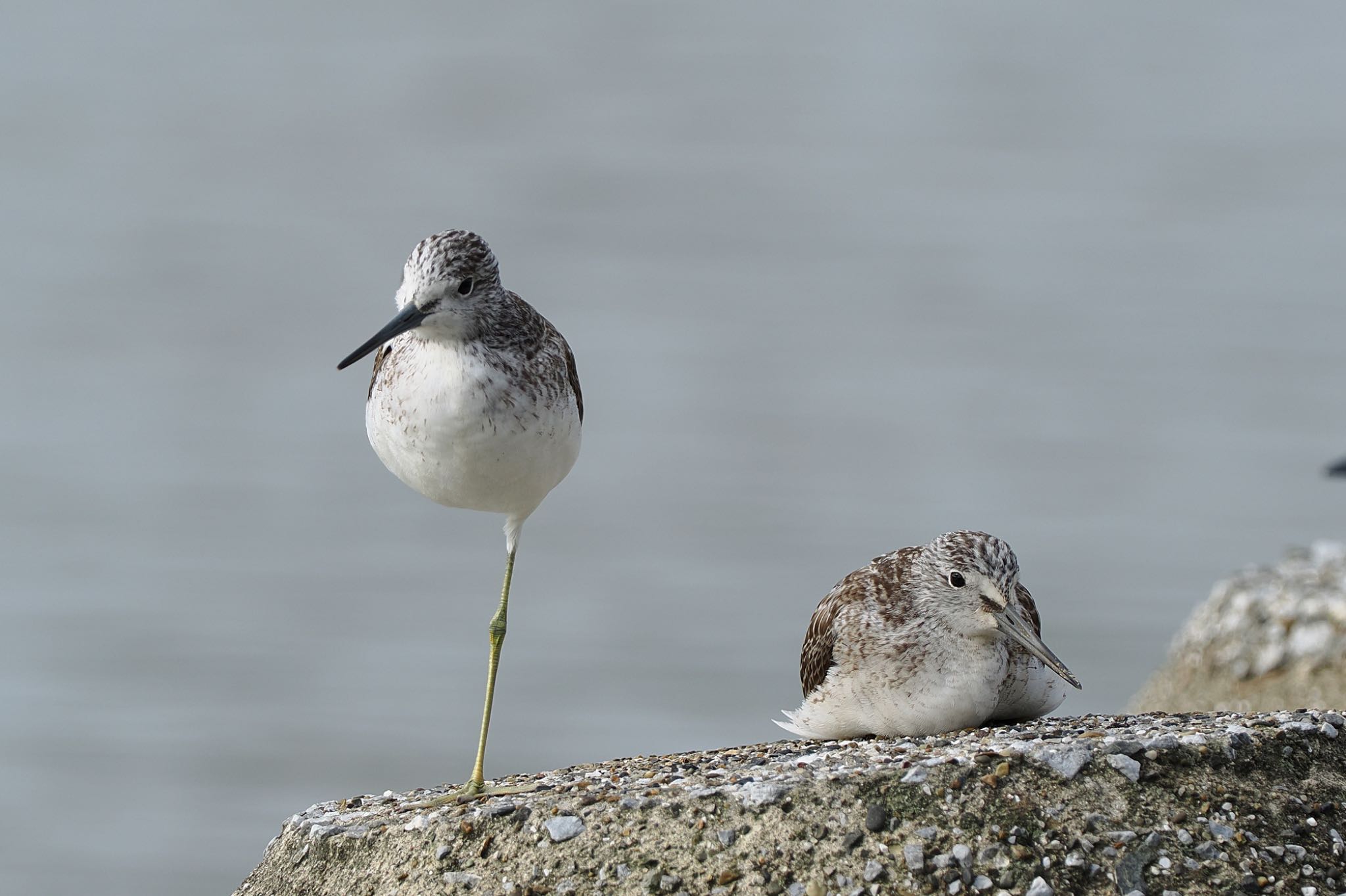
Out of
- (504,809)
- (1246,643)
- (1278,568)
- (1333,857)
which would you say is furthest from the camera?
(1278,568)

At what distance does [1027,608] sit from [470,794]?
2955 mm

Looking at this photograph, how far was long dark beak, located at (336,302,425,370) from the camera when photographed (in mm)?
7598

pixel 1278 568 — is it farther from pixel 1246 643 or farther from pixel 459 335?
pixel 459 335

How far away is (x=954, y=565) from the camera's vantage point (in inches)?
344

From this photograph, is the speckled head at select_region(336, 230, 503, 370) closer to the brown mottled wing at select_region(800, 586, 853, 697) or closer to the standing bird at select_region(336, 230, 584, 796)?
the standing bird at select_region(336, 230, 584, 796)

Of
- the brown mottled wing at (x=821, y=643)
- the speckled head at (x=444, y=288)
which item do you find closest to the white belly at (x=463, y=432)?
the speckled head at (x=444, y=288)

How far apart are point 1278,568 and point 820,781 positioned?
7380 millimetres

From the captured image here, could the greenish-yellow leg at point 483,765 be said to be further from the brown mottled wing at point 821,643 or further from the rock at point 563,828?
the brown mottled wing at point 821,643

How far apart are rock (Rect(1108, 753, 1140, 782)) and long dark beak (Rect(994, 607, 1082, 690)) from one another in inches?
35.8

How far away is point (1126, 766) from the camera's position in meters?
7.38

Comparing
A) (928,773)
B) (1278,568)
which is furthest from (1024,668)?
(1278,568)

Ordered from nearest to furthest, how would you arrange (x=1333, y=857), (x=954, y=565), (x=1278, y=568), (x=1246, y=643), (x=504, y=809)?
(x=1333, y=857) < (x=504, y=809) < (x=954, y=565) < (x=1246, y=643) < (x=1278, y=568)

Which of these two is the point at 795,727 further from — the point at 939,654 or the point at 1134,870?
the point at 1134,870

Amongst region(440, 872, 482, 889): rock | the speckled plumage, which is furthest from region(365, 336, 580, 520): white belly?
region(440, 872, 482, 889): rock
